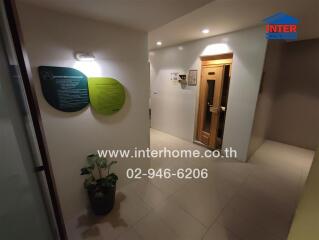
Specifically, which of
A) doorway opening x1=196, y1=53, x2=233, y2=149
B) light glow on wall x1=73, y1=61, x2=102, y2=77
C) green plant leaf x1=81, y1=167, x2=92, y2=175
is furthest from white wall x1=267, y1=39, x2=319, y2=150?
green plant leaf x1=81, y1=167, x2=92, y2=175

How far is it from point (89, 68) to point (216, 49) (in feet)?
8.34

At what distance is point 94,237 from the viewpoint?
154cm

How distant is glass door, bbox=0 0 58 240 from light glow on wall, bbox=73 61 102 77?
69 cm

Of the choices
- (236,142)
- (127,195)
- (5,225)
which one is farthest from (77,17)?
(236,142)

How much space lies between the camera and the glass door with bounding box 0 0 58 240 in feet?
2.27

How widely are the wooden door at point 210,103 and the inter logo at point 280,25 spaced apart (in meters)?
0.92

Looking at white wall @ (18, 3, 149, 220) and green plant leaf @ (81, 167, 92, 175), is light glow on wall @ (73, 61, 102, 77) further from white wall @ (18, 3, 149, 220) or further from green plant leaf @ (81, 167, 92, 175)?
green plant leaf @ (81, 167, 92, 175)

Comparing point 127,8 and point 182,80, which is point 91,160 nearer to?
point 127,8

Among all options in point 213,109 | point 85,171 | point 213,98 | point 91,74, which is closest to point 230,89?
point 213,98

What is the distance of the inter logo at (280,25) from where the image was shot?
209 centimetres

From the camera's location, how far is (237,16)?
2059 mm

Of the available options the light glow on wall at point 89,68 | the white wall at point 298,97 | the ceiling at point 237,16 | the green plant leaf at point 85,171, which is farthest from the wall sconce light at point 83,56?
the white wall at point 298,97

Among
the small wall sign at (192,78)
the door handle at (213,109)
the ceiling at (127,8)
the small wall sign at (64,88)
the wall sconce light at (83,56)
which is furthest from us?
the small wall sign at (192,78)

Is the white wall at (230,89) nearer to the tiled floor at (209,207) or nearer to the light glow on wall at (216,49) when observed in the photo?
the light glow on wall at (216,49)
